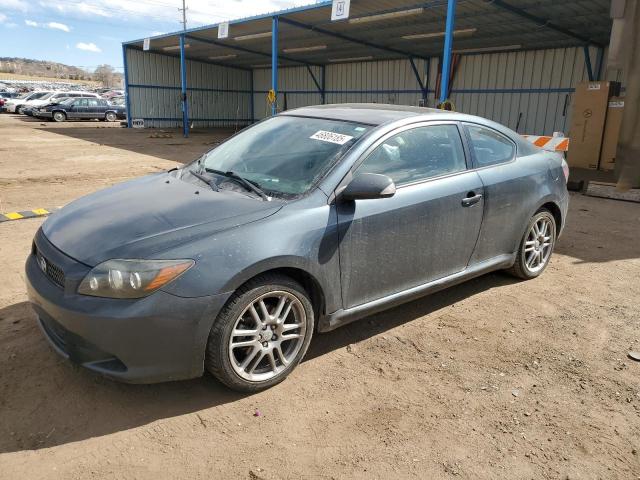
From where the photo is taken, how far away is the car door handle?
370 cm

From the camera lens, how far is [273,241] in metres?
2.74

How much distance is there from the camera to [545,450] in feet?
8.20

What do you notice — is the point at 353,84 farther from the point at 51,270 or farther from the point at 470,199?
the point at 51,270

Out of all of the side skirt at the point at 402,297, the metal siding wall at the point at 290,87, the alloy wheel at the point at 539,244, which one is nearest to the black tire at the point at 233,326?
the side skirt at the point at 402,297

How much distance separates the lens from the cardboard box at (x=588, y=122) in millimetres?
9844

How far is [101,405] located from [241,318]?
2.94 feet

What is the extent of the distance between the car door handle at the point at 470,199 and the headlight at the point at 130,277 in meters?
2.13

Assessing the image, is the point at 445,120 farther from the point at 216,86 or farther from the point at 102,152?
the point at 216,86

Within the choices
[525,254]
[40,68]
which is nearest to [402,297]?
[525,254]

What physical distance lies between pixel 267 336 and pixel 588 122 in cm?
963

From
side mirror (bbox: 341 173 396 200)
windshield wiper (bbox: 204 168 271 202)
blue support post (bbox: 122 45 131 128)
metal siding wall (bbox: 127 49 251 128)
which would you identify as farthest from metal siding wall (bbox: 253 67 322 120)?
side mirror (bbox: 341 173 396 200)

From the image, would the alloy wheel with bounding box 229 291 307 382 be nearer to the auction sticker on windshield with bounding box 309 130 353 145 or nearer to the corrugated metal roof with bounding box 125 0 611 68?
the auction sticker on windshield with bounding box 309 130 353 145

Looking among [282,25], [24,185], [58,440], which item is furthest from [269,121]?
[282,25]

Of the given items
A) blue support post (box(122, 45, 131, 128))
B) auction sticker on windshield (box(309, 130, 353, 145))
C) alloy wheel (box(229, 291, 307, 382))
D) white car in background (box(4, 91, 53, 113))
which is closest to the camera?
alloy wheel (box(229, 291, 307, 382))
